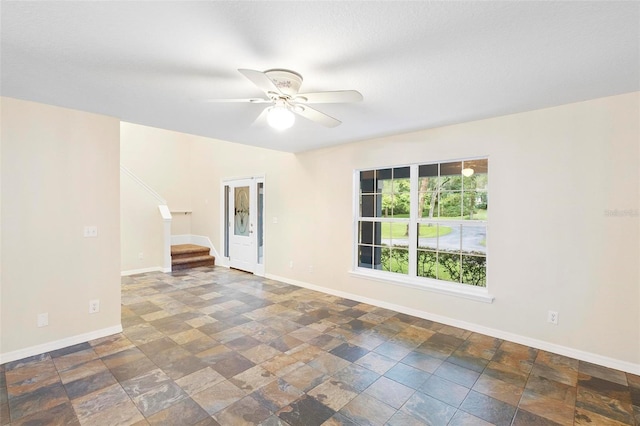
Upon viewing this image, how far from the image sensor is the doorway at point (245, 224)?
6.23 metres

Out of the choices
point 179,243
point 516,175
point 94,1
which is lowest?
point 179,243

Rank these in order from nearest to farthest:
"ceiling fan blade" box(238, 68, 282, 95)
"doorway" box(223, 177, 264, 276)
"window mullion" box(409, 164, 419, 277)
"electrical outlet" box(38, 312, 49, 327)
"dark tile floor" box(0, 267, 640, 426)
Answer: "ceiling fan blade" box(238, 68, 282, 95) < "dark tile floor" box(0, 267, 640, 426) < "electrical outlet" box(38, 312, 49, 327) < "window mullion" box(409, 164, 419, 277) < "doorway" box(223, 177, 264, 276)

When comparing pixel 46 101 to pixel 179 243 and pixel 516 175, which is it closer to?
pixel 516 175

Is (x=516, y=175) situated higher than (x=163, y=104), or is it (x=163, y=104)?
(x=163, y=104)

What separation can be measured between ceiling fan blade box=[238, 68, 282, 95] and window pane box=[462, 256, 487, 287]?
304 cm

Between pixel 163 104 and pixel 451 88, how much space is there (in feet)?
8.70

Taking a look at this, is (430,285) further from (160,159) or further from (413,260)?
(160,159)

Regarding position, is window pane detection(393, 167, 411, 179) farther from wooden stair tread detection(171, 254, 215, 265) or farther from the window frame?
wooden stair tread detection(171, 254, 215, 265)

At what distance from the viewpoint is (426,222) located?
3.96 meters

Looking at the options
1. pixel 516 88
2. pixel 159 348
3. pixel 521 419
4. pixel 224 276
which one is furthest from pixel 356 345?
pixel 224 276

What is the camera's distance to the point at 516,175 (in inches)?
126

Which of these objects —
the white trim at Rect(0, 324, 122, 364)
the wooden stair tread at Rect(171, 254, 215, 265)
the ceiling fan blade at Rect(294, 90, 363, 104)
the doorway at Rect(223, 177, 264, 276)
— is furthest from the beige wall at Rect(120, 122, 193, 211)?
the ceiling fan blade at Rect(294, 90, 363, 104)

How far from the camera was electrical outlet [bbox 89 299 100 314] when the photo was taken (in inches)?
127

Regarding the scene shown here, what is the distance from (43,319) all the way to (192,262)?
3991 mm
